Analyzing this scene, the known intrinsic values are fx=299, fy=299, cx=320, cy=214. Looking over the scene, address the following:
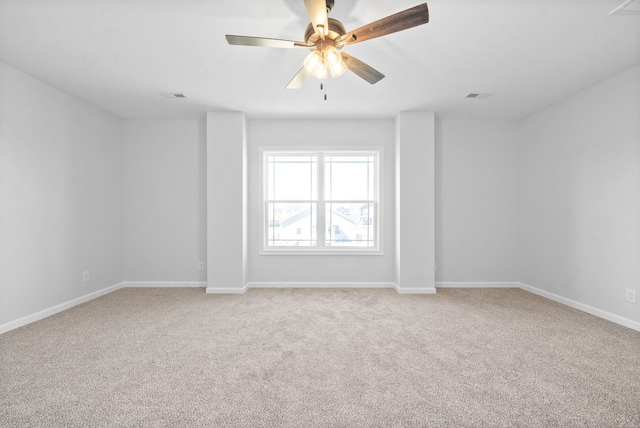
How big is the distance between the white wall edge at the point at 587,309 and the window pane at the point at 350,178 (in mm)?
2754

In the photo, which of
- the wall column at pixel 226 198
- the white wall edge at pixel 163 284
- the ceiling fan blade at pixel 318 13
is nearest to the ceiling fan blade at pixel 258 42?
the ceiling fan blade at pixel 318 13

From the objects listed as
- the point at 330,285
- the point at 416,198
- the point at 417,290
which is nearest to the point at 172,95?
the point at 330,285

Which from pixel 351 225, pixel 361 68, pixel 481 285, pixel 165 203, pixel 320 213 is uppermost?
pixel 361 68

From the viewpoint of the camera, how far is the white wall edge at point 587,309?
3035 mm

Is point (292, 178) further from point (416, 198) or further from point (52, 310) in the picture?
point (52, 310)

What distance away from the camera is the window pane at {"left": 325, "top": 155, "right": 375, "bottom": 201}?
480cm

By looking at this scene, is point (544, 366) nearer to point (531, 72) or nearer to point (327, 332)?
point (327, 332)

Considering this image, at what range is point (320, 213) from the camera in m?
4.77

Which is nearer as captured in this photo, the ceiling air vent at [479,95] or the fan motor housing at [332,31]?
the fan motor housing at [332,31]

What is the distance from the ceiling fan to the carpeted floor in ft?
7.22

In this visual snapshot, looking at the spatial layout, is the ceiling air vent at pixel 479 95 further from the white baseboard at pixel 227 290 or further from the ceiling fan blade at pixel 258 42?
the white baseboard at pixel 227 290

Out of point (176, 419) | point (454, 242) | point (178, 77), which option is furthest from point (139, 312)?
point (454, 242)

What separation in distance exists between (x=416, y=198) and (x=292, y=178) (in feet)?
6.38

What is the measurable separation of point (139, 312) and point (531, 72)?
16.6 ft
